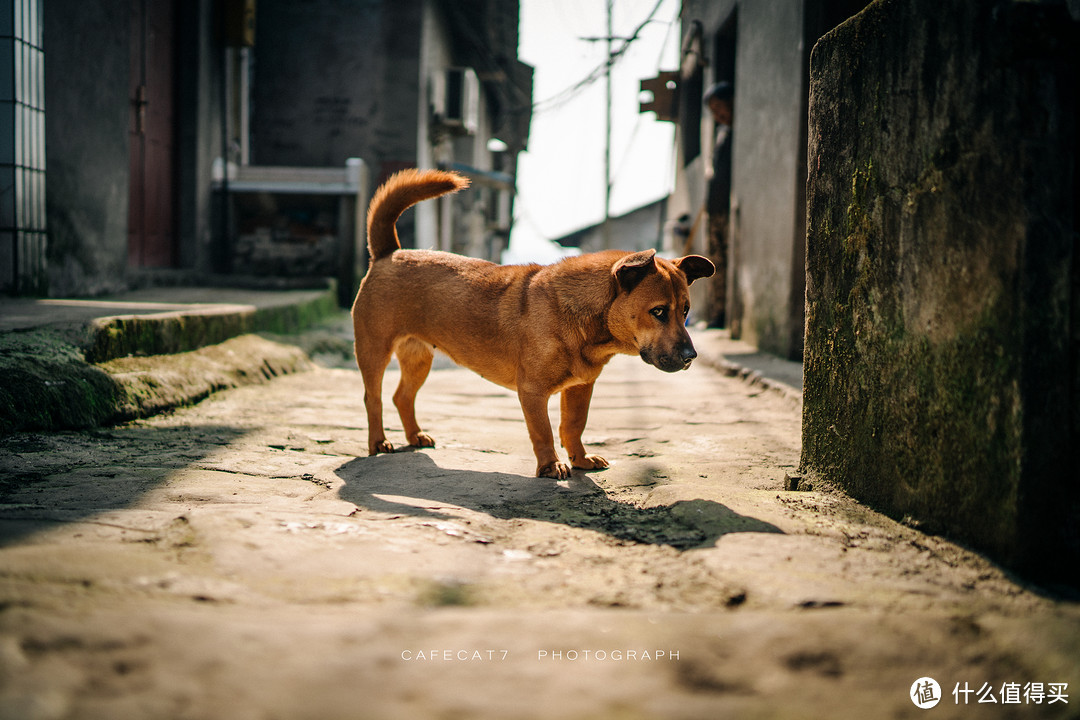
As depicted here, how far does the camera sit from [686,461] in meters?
3.33

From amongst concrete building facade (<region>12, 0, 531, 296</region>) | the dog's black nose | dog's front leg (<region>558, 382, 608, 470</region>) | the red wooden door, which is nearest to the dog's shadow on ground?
dog's front leg (<region>558, 382, 608, 470</region>)

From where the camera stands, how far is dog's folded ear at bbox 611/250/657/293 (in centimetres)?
289

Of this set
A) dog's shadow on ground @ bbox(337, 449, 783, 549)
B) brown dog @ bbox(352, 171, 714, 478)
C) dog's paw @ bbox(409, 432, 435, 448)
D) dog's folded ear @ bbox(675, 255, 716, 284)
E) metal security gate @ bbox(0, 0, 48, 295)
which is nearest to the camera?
dog's shadow on ground @ bbox(337, 449, 783, 549)

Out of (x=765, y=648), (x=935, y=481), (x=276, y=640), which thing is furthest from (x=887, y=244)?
(x=276, y=640)

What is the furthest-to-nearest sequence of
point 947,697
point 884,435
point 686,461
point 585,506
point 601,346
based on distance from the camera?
point 686,461 → point 601,346 → point 585,506 → point 884,435 → point 947,697

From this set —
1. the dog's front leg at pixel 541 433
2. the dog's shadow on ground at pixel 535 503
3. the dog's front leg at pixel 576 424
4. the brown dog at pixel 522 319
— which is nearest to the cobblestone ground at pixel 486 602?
the dog's shadow on ground at pixel 535 503

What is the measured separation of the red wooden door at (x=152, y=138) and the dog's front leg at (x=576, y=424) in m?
6.94

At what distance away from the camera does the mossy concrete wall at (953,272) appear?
1.79 meters

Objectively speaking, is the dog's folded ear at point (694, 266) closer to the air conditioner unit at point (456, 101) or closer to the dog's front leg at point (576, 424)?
the dog's front leg at point (576, 424)

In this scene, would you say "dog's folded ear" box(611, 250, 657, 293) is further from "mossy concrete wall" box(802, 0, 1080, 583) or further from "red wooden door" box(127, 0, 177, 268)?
"red wooden door" box(127, 0, 177, 268)

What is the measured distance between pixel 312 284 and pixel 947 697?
9.79m

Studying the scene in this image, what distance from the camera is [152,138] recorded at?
9219 millimetres

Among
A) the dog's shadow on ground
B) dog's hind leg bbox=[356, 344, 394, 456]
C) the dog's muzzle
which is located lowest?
the dog's shadow on ground

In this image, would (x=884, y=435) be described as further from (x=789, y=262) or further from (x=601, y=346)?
(x=789, y=262)
